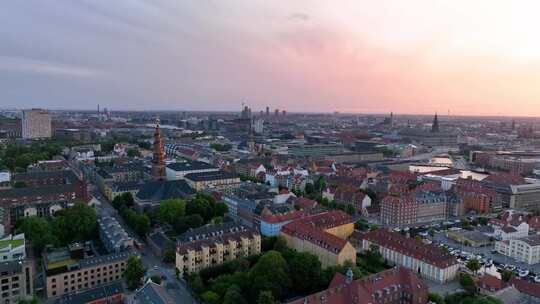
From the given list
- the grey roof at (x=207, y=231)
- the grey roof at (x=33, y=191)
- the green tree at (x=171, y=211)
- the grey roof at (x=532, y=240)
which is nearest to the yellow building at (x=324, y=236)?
the grey roof at (x=207, y=231)

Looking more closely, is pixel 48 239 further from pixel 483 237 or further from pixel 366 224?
pixel 483 237

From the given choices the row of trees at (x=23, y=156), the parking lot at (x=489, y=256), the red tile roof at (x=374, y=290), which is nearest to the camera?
the red tile roof at (x=374, y=290)

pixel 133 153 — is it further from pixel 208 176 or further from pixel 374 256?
pixel 374 256

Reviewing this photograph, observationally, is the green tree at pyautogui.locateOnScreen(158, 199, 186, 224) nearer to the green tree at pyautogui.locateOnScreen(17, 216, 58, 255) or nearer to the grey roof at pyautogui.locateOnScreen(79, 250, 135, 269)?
the grey roof at pyautogui.locateOnScreen(79, 250, 135, 269)

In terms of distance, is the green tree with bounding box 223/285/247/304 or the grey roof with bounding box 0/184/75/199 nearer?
the green tree with bounding box 223/285/247/304

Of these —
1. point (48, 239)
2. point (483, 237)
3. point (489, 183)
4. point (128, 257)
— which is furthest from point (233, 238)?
point (489, 183)

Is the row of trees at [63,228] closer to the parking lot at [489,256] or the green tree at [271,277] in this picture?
the green tree at [271,277]

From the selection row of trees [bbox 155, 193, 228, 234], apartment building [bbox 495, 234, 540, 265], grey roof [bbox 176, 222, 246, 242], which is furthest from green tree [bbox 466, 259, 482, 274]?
row of trees [bbox 155, 193, 228, 234]
